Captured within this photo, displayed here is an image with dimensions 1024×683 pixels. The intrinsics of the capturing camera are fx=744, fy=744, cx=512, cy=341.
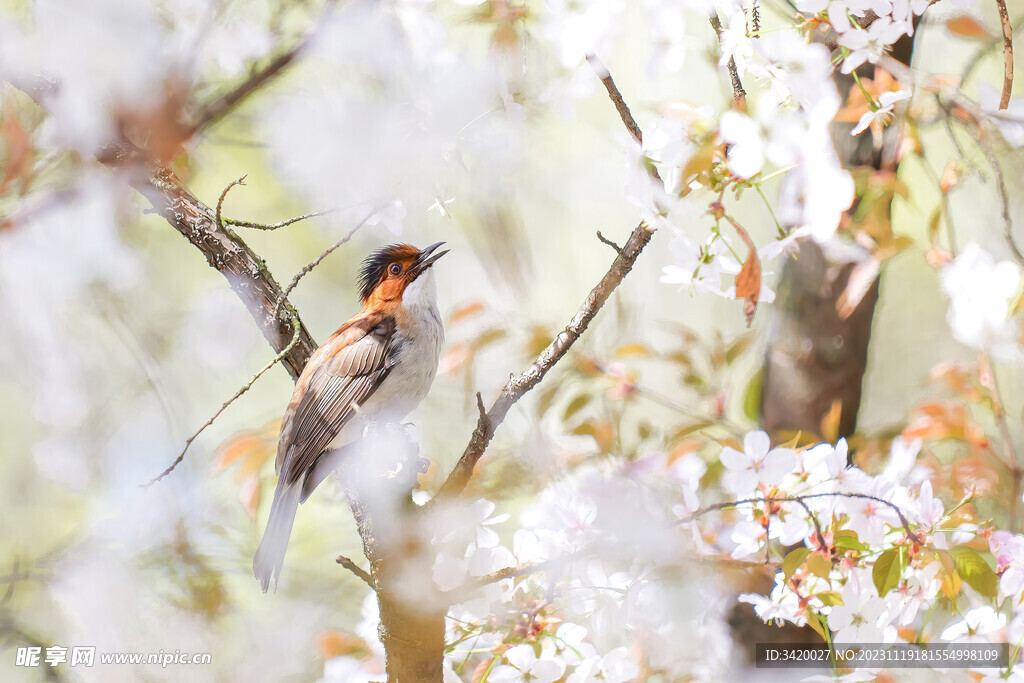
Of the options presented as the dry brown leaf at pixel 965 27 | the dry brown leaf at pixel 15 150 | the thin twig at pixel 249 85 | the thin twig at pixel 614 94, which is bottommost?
the thin twig at pixel 614 94

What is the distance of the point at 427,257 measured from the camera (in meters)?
0.95

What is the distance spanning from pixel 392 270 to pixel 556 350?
402mm

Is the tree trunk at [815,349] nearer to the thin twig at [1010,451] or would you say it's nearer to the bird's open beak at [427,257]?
the thin twig at [1010,451]

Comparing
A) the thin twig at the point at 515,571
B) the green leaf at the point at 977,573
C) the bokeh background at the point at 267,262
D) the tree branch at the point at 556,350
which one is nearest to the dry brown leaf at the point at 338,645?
the bokeh background at the point at 267,262

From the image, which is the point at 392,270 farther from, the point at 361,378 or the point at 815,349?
the point at 815,349

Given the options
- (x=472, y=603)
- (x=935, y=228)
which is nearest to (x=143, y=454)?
(x=472, y=603)

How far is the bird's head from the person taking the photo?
0.99 metres

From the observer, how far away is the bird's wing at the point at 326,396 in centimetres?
83

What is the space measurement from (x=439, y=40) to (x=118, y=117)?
1.20ft

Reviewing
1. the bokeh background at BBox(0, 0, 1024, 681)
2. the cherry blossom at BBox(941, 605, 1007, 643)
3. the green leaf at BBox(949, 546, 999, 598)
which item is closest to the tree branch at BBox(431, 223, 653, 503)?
the bokeh background at BBox(0, 0, 1024, 681)

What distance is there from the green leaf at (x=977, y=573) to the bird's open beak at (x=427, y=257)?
64 centimetres

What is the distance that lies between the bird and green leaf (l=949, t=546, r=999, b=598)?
0.61 metres

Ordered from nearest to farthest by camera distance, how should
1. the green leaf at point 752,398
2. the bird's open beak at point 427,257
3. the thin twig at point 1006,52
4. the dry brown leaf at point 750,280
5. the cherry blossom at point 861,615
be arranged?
the dry brown leaf at point 750,280
the thin twig at point 1006,52
the cherry blossom at point 861,615
the bird's open beak at point 427,257
the green leaf at point 752,398

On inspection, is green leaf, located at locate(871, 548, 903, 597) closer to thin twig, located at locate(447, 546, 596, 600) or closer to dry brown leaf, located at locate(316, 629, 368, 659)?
thin twig, located at locate(447, 546, 596, 600)
